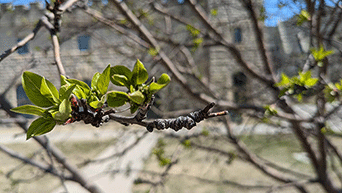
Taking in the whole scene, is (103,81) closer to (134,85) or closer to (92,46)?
(134,85)

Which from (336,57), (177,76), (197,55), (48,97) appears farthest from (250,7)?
(197,55)

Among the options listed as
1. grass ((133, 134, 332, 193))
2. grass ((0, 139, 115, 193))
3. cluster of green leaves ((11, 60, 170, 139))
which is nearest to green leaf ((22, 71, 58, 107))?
cluster of green leaves ((11, 60, 170, 139))

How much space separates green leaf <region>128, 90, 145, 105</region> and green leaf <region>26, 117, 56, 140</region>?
0.43 ft

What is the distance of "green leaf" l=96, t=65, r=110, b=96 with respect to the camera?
16.9 inches

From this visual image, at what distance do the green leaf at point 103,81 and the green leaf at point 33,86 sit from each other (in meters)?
0.08

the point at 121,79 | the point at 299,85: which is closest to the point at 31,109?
the point at 121,79

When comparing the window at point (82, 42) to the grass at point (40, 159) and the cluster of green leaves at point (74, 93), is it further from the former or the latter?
the cluster of green leaves at point (74, 93)

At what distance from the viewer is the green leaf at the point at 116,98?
437 millimetres

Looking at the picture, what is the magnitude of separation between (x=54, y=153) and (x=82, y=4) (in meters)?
1.06

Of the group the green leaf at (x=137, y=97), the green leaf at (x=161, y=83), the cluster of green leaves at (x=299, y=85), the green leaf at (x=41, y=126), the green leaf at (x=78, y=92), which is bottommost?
the cluster of green leaves at (x=299, y=85)

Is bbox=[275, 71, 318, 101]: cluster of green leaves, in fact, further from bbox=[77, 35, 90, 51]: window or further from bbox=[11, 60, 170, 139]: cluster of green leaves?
bbox=[77, 35, 90, 51]: window

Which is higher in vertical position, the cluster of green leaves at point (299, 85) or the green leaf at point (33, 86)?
the green leaf at point (33, 86)

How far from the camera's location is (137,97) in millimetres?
425

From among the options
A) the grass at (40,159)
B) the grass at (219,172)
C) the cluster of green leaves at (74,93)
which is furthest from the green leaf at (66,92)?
the grass at (219,172)
